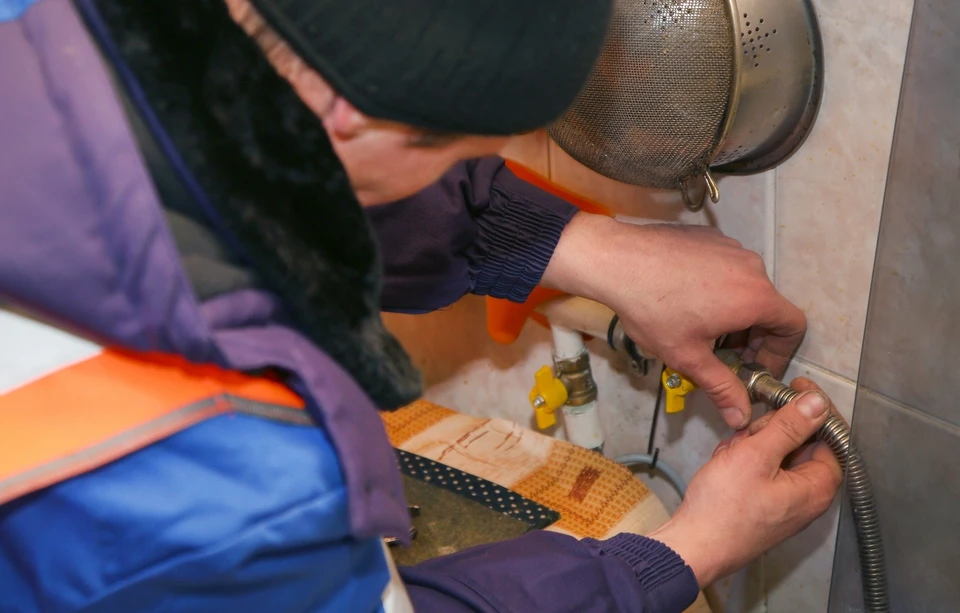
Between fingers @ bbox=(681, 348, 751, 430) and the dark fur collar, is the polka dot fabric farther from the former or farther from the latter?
the dark fur collar

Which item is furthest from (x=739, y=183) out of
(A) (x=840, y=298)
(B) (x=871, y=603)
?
(B) (x=871, y=603)

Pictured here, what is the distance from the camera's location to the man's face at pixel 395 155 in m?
0.47

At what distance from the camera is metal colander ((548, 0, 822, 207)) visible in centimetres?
68

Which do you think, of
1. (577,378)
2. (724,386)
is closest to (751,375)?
(724,386)

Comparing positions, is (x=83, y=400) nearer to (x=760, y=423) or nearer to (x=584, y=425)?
(x=760, y=423)

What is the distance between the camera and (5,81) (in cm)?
37

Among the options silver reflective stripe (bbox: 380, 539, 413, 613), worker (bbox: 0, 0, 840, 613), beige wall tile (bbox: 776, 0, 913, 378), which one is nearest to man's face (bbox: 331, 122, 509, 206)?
worker (bbox: 0, 0, 840, 613)

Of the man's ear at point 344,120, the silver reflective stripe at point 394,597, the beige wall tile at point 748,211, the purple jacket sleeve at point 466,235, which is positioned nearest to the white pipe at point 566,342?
the purple jacket sleeve at point 466,235

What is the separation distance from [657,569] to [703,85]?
0.39 m

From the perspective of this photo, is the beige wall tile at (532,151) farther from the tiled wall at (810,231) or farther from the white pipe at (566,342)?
the white pipe at (566,342)

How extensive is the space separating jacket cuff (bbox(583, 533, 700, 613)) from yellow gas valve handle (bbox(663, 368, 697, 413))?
0.21m

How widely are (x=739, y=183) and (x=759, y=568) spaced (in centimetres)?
47

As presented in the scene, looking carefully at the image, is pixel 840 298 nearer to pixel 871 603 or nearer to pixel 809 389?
pixel 809 389

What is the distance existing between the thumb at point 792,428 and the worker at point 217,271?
1.27 feet
